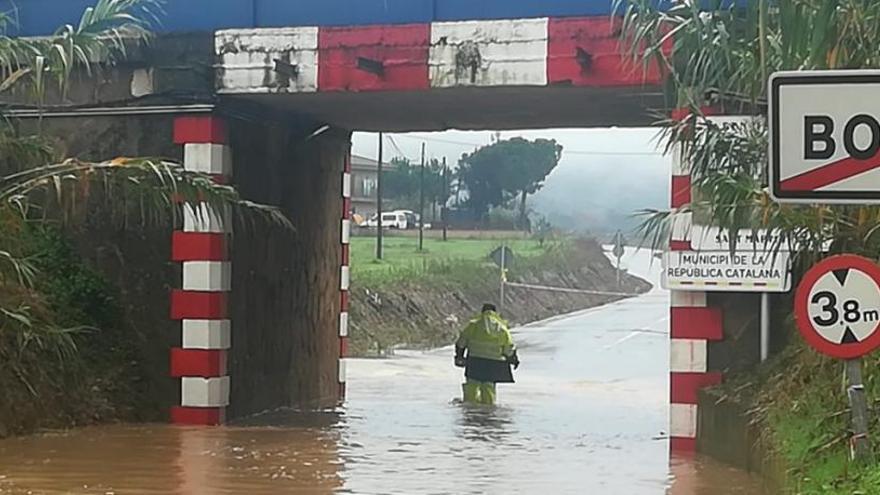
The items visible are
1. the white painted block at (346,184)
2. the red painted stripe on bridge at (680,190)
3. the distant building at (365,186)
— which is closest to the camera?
the red painted stripe on bridge at (680,190)

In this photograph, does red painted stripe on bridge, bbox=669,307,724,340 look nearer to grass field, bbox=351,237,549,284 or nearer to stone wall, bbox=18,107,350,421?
stone wall, bbox=18,107,350,421

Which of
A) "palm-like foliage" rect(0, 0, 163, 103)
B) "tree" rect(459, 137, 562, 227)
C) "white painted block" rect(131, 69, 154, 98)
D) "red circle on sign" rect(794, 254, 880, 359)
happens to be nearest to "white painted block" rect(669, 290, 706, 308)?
"white painted block" rect(131, 69, 154, 98)

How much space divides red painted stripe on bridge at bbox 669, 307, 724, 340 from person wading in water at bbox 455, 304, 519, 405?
18.8 ft

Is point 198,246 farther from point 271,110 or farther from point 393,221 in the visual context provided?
point 393,221

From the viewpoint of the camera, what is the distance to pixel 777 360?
39.5 ft

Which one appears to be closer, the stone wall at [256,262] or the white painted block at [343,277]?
the stone wall at [256,262]

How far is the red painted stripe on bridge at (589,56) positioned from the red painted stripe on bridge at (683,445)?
3.27 m

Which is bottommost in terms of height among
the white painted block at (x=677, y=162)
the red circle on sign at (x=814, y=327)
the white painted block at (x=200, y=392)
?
the white painted block at (x=200, y=392)

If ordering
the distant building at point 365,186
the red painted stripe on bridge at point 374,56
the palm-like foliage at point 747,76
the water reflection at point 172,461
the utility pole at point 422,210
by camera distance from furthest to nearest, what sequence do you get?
1. the distant building at point 365,186
2. the utility pole at point 422,210
3. the red painted stripe on bridge at point 374,56
4. the water reflection at point 172,461
5. the palm-like foliage at point 747,76

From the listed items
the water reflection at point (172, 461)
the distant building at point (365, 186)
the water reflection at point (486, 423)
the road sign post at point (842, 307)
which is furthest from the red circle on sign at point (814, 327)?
the distant building at point (365, 186)

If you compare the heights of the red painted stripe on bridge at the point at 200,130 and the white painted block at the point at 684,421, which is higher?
the red painted stripe on bridge at the point at 200,130

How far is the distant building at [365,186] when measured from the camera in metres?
68.2

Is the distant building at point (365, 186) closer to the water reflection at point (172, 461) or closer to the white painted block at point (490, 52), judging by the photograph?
the white painted block at point (490, 52)

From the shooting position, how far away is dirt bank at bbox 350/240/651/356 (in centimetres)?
3772
